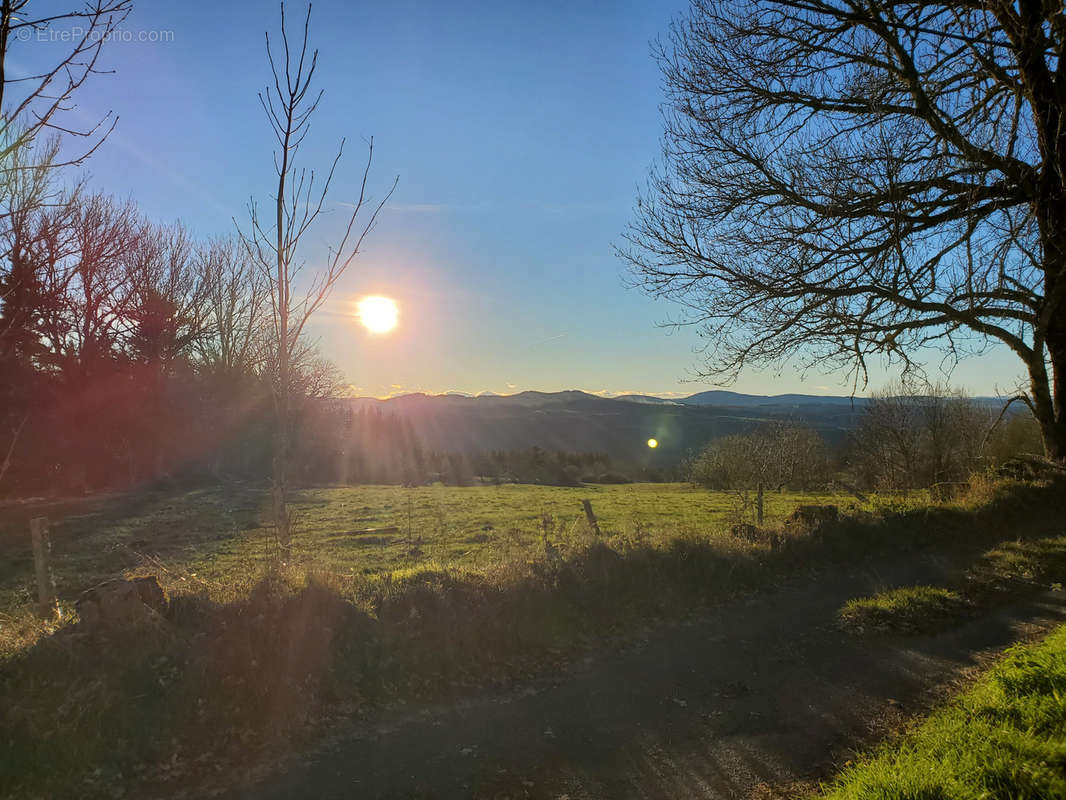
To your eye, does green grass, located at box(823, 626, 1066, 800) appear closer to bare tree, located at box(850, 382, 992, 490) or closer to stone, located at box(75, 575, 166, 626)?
stone, located at box(75, 575, 166, 626)

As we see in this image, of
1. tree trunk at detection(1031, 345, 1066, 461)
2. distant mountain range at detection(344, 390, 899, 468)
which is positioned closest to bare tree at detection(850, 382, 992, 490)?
tree trunk at detection(1031, 345, 1066, 461)

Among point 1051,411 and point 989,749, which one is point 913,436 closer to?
point 1051,411

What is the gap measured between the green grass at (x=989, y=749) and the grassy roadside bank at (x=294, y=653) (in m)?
→ 3.42

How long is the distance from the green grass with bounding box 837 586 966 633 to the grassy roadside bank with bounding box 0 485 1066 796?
158cm

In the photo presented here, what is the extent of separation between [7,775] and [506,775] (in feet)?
11.5

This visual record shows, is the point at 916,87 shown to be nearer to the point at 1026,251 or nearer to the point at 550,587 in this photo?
the point at 1026,251

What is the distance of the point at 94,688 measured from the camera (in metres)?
4.85

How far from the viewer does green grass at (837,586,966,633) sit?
7.25 m

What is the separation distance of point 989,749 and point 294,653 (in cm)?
544

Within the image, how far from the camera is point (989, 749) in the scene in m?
3.54

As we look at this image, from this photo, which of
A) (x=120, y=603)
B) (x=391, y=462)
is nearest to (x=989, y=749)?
(x=120, y=603)

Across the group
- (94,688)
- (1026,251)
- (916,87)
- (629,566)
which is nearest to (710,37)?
(916,87)

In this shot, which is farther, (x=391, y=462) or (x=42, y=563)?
(x=391, y=462)

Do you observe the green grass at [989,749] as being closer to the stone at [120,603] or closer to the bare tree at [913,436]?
the stone at [120,603]
